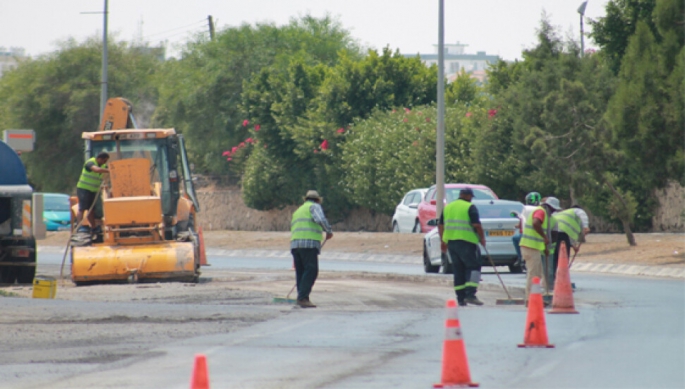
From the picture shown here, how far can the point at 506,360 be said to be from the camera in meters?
11.3

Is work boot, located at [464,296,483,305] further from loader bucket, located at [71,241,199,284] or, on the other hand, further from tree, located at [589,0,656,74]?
tree, located at [589,0,656,74]

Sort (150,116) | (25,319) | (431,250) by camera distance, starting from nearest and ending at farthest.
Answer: (25,319), (431,250), (150,116)

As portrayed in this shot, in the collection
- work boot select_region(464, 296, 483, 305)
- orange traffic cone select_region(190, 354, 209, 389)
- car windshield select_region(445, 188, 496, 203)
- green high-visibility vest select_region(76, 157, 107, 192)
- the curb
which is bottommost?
the curb

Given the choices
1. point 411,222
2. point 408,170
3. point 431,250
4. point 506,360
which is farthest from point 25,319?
point 408,170

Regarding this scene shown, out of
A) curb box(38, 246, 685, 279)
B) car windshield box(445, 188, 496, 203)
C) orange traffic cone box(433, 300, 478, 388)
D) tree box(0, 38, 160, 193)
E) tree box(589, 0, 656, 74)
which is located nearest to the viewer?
orange traffic cone box(433, 300, 478, 388)

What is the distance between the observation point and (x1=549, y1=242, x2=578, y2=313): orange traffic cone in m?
15.8

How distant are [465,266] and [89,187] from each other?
299 inches

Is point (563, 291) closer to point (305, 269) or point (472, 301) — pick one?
point (472, 301)

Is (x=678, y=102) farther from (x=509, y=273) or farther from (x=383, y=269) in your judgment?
(x=383, y=269)

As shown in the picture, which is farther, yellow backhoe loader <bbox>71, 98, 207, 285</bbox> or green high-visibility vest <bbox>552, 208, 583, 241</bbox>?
yellow backhoe loader <bbox>71, 98, 207, 285</bbox>

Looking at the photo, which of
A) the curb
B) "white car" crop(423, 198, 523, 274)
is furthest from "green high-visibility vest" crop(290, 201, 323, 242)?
the curb

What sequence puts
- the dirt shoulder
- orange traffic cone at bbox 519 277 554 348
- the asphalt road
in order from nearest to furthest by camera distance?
the asphalt road
orange traffic cone at bbox 519 277 554 348
the dirt shoulder

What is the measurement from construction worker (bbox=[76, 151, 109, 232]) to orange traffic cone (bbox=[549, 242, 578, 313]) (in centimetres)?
895

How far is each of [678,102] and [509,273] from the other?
4954 mm
